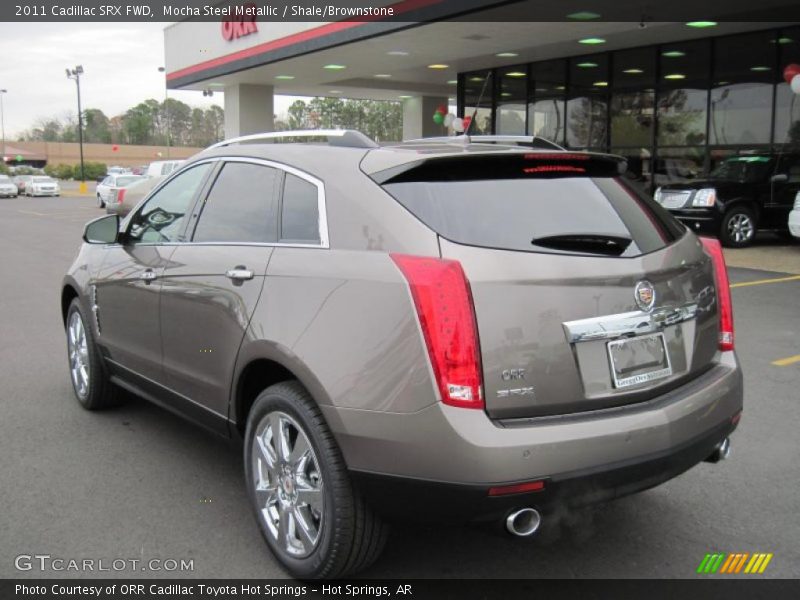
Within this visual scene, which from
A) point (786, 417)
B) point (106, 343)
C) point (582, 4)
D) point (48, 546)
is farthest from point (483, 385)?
point (582, 4)

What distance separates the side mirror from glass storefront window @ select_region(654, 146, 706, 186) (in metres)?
16.7

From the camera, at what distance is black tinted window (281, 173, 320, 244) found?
10.9ft

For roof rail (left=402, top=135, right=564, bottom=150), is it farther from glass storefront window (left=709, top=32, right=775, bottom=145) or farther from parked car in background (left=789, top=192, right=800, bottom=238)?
glass storefront window (left=709, top=32, right=775, bottom=145)

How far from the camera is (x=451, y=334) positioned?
2.70 m

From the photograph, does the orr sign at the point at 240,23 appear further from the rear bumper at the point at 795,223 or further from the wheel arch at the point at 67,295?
the wheel arch at the point at 67,295

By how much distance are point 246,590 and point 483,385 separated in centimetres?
132

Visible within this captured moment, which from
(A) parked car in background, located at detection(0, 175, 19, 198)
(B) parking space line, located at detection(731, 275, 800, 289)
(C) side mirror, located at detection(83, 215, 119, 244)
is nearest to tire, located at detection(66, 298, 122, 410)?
(C) side mirror, located at detection(83, 215, 119, 244)

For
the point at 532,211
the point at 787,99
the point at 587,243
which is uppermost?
the point at 787,99

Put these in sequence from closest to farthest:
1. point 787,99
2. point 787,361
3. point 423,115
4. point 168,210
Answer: point 168,210, point 787,361, point 787,99, point 423,115

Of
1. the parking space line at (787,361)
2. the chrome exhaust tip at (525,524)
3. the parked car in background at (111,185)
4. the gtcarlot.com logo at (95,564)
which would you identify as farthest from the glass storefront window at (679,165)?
the parked car in background at (111,185)

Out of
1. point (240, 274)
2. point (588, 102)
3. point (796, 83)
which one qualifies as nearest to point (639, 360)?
point (240, 274)

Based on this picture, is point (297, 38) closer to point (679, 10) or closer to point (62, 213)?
point (679, 10)

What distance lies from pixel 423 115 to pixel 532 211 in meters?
29.0

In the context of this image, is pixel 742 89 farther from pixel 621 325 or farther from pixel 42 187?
pixel 42 187
